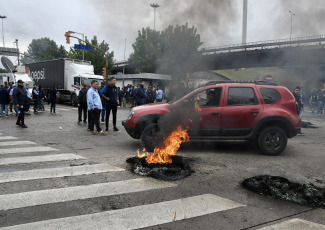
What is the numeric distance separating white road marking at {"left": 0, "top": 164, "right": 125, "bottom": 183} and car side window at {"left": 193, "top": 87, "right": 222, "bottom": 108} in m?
2.67

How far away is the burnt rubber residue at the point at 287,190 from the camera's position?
12.3ft

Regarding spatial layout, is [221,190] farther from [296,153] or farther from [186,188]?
[296,153]

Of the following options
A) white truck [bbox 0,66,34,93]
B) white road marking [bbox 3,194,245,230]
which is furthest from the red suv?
white truck [bbox 0,66,34,93]

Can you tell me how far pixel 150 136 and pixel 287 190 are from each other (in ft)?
11.3

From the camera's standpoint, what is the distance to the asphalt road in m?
3.10

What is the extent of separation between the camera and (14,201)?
3578 mm

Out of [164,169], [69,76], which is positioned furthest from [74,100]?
[164,169]

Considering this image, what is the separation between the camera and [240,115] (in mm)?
6512

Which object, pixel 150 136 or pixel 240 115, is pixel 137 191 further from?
pixel 240 115

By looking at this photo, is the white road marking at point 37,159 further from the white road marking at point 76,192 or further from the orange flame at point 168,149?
the white road marking at point 76,192

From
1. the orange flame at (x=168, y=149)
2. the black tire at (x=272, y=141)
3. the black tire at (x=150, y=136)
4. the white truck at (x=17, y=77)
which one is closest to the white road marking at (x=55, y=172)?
the orange flame at (x=168, y=149)

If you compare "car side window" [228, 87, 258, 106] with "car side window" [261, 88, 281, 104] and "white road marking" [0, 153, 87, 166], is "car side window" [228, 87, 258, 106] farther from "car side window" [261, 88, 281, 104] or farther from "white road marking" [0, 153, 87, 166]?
"white road marking" [0, 153, 87, 166]

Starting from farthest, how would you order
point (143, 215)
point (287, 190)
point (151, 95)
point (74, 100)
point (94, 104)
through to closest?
1. point (74, 100)
2. point (151, 95)
3. point (94, 104)
4. point (287, 190)
5. point (143, 215)

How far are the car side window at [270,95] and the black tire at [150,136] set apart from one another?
2790 mm
